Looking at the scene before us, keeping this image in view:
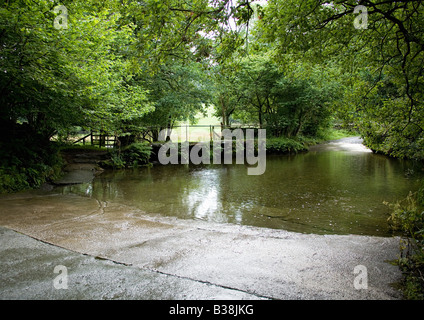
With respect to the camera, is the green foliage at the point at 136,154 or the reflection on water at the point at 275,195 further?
the green foliage at the point at 136,154

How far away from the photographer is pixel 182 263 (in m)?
2.82

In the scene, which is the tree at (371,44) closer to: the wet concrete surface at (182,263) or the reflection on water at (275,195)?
the reflection on water at (275,195)

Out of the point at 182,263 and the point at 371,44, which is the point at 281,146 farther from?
the point at 182,263

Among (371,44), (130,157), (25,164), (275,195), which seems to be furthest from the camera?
(130,157)

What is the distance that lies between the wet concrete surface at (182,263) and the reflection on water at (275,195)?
2051mm

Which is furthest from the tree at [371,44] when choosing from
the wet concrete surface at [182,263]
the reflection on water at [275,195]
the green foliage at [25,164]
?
the green foliage at [25,164]

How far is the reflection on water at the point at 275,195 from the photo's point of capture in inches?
235

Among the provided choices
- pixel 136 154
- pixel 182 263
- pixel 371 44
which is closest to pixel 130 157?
pixel 136 154

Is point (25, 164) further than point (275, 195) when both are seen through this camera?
Yes

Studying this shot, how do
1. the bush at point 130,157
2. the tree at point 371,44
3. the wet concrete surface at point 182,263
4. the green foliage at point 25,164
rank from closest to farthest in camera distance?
1. the wet concrete surface at point 182,263
2. the tree at point 371,44
3. the green foliage at point 25,164
4. the bush at point 130,157

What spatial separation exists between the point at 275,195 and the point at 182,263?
606cm

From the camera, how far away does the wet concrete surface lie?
87.9 inches

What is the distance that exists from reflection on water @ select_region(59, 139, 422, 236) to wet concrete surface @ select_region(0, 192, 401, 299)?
2.05 meters
